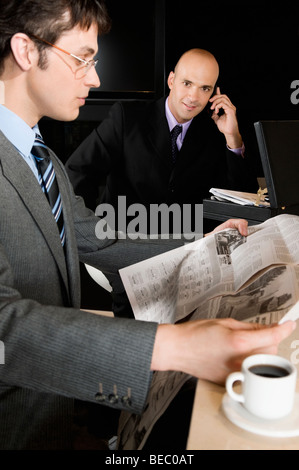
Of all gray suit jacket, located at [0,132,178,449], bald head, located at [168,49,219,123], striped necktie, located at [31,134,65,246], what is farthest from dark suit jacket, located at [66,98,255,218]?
striped necktie, located at [31,134,65,246]

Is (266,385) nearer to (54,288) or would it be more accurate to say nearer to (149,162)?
(54,288)

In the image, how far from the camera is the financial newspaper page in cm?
103

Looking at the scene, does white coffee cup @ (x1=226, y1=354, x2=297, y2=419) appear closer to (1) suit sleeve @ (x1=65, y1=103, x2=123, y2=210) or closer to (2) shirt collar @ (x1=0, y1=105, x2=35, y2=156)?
(2) shirt collar @ (x1=0, y1=105, x2=35, y2=156)

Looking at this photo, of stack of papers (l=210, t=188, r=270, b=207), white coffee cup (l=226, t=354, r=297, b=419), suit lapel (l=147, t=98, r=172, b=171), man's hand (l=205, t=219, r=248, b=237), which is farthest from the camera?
suit lapel (l=147, t=98, r=172, b=171)

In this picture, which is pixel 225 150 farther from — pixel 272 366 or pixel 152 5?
pixel 272 366

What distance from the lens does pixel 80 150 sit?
2.50m

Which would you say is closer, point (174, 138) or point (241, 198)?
point (241, 198)

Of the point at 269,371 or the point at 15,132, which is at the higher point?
the point at 15,132

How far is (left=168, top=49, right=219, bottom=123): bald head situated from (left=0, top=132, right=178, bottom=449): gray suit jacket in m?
1.25

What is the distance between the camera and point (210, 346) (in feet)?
2.28

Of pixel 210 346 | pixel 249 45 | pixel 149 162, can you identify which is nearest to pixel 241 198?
pixel 149 162

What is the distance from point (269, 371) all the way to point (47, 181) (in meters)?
0.68
